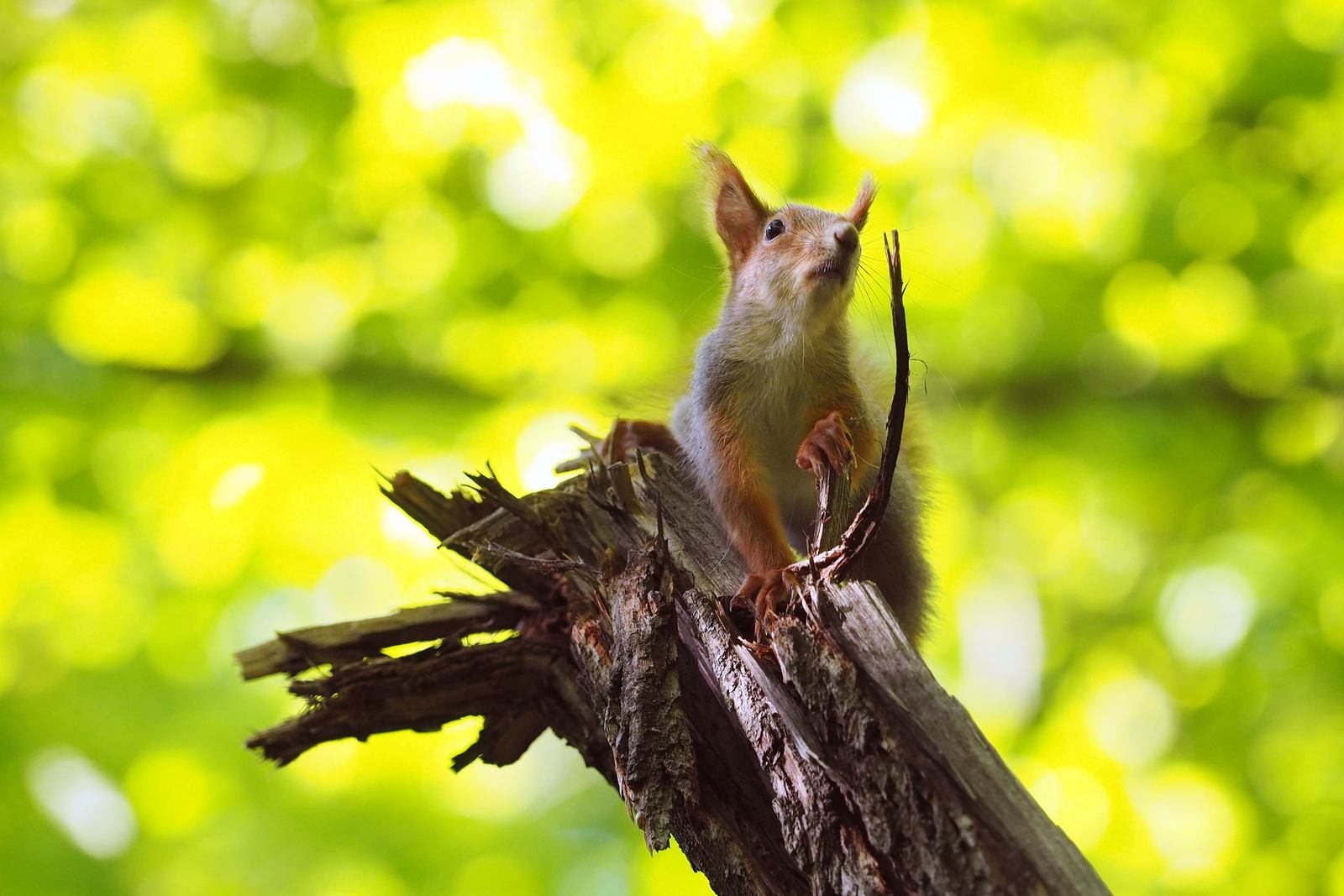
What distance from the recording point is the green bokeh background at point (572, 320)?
11.2 feet

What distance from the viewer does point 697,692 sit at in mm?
1540

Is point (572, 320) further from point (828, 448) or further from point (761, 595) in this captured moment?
point (761, 595)

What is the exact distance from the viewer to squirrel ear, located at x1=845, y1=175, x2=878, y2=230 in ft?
7.55

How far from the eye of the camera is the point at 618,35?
3.61 metres

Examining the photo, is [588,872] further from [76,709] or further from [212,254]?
[212,254]

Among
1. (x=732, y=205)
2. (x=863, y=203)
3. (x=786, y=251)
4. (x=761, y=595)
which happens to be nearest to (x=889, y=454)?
(x=761, y=595)

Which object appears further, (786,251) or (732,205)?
(732,205)

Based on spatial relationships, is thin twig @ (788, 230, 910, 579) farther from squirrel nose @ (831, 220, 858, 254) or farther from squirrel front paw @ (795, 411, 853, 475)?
squirrel nose @ (831, 220, 858, 254)

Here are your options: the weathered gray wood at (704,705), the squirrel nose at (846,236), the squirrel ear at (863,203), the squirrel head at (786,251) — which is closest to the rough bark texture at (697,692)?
the weathered gray wood at (704,705)

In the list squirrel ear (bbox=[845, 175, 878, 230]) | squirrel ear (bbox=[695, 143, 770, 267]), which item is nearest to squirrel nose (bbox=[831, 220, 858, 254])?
squirrel ear (bbox=[845, 175, 878, 230])

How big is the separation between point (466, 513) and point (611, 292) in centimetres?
178

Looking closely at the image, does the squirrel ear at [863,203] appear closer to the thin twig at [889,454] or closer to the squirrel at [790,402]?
the squirrel at [790,402]

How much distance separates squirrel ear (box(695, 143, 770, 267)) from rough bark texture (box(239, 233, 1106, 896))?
0.60 meters

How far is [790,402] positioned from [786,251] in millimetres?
323
